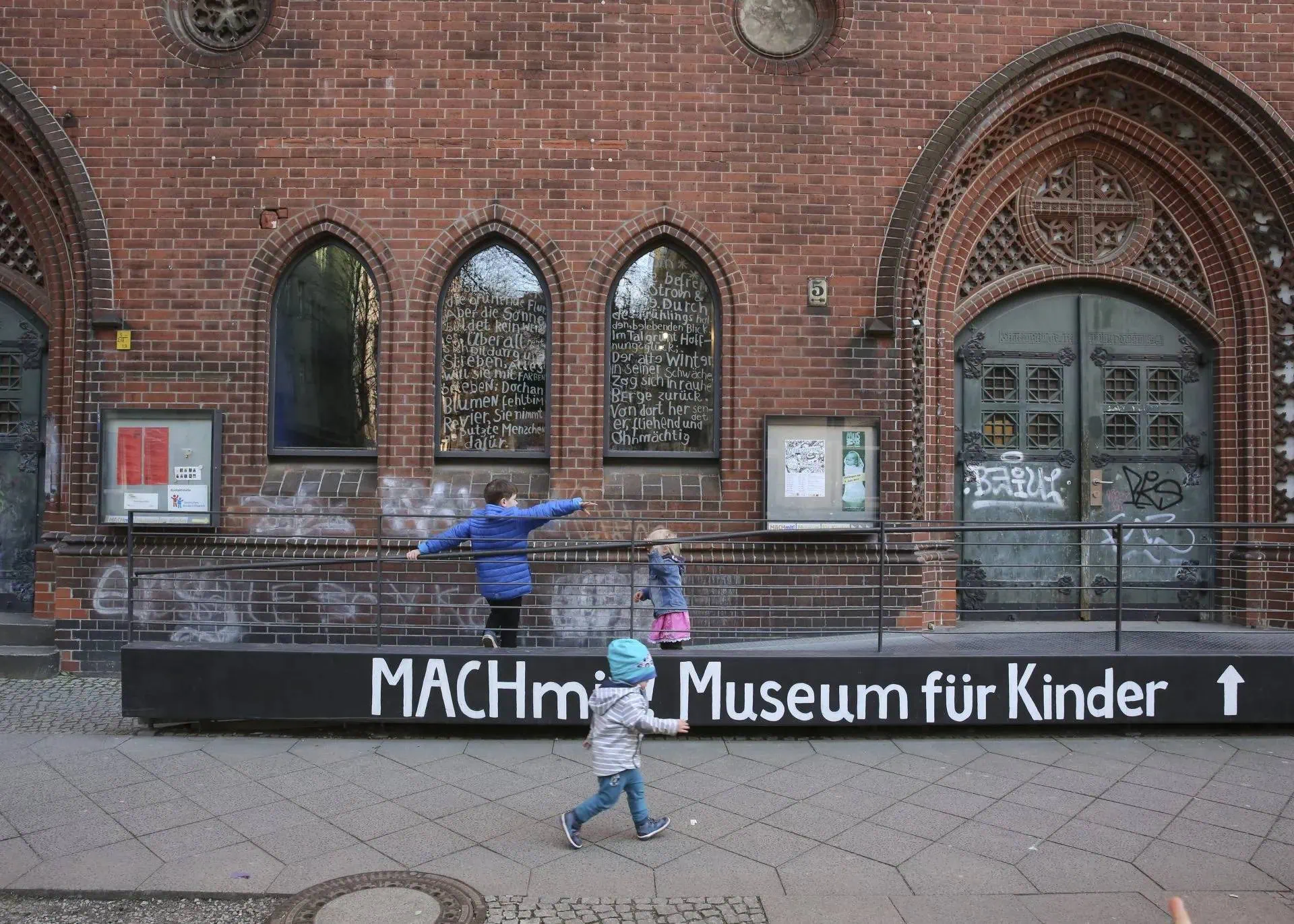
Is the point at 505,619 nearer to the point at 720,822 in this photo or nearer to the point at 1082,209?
the point at 720,822

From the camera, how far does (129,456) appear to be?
27.5ft

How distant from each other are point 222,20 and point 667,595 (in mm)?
6688

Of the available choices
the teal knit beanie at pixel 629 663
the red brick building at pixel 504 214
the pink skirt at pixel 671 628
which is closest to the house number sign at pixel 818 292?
the red brick building at pixel 504 214

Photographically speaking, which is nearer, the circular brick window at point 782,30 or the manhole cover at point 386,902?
the manhole cover at point 386,902

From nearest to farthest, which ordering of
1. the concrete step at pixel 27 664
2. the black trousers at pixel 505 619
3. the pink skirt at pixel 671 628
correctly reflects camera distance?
the pink skirt at pixel 671 628, the black trousers at pixel 505 619, the concrete step at pixel 27 664

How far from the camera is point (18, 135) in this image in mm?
8516

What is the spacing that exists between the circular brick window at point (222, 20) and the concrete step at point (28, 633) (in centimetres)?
545

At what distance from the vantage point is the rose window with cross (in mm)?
9281

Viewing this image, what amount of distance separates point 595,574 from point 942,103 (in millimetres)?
5305

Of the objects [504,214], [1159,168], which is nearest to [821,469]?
[504,214]

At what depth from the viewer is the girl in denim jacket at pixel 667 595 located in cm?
684

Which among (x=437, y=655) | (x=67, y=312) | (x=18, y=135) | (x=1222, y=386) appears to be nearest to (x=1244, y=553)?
(x=1222, y=386)

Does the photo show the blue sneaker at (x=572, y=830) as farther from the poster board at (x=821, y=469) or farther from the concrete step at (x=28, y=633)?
the concrete step at (x=28, y=633)

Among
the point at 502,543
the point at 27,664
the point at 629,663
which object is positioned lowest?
the point at 27,664
